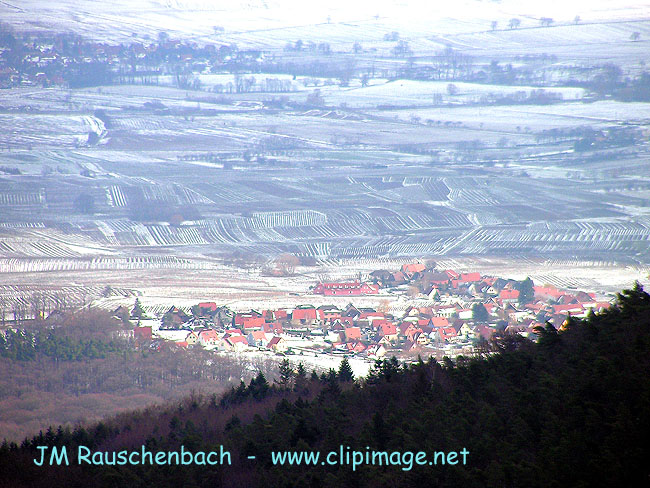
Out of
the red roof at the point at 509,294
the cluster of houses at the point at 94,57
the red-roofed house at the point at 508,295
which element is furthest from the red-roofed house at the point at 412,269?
the cluster of houses at the point at 94,57

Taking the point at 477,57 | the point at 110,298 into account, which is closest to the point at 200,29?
the point at 477,57

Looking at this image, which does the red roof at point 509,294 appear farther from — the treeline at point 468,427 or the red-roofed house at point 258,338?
the treeline at point 468,427

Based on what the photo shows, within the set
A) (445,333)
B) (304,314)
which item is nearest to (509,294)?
(445,333)

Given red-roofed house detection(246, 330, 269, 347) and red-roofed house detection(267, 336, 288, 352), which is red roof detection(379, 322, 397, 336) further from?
red-roofed house detection(246, 330, 269, 347)

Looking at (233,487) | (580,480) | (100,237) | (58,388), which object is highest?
(580,480)

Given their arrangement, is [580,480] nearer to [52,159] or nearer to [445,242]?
[445,242]

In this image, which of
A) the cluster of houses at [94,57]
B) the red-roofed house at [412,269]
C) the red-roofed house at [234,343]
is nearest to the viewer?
the red-roofed house at [234,343]
